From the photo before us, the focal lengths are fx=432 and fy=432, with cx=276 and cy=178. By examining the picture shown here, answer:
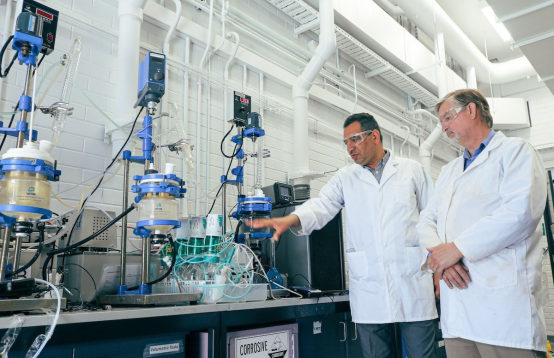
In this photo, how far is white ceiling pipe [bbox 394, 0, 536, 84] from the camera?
14.8ft

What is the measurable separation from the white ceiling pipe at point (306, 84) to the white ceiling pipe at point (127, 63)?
4.77 feet

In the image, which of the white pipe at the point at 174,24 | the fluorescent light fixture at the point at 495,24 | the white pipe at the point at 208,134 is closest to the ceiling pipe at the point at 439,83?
the fluorescent light fixture at the point at 495,24

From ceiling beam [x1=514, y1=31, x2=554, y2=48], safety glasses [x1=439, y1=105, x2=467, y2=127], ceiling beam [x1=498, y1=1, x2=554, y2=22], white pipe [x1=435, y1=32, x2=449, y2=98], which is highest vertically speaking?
white pipe [x1=435, y1=32, x2=449, y2=98]

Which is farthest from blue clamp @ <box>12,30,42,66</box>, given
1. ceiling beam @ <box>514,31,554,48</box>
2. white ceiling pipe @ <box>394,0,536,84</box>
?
white ceiling pipe @ <box>394,0,536,84</box>

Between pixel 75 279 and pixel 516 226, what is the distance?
1.64 metres

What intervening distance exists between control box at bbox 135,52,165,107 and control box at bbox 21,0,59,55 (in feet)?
1.19

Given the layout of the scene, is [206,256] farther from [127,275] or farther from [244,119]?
[244,119]

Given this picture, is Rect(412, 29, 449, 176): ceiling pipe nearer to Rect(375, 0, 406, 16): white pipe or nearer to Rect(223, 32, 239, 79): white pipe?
Rect(375, 0, 406, 16): white pipe

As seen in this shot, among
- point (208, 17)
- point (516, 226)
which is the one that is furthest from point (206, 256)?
point (208, 17)

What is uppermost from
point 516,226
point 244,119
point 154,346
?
point 244,119

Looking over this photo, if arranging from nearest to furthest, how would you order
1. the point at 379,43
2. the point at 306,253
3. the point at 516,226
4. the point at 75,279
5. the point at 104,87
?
the point at 516,226, the point at 75,279, the point at 306,253, the point at 104,87, the point at 379,43

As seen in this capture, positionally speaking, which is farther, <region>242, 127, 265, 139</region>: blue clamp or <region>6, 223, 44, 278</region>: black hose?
<region>242, 127, 265, 139</region>: blue clamp

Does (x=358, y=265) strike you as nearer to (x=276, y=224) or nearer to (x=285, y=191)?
(x=276, y=224)

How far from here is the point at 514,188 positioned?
4.47 feet
